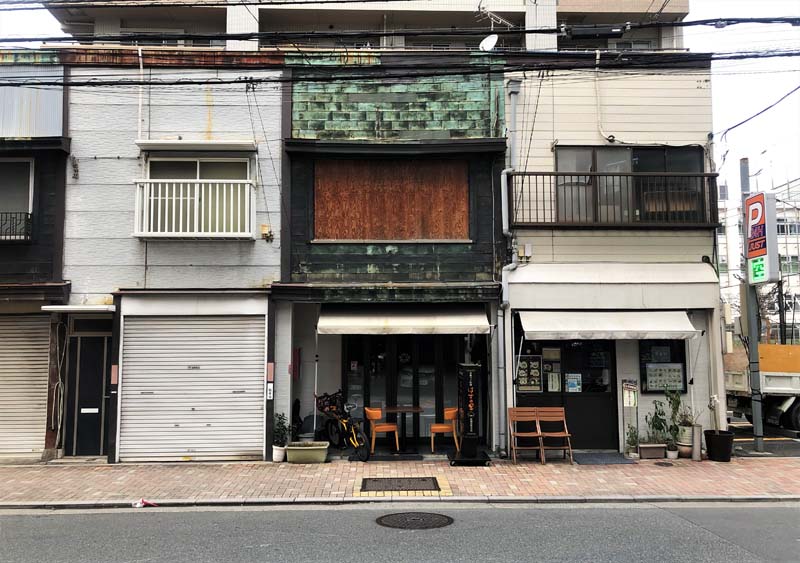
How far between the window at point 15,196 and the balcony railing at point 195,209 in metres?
2.38

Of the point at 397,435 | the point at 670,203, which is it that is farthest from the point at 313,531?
the point at 670,203

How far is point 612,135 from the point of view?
12859 mm

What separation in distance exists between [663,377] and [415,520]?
23.4ft

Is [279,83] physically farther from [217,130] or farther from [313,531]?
[313,531]

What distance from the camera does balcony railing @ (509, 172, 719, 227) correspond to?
495 inches

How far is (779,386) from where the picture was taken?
1488cm

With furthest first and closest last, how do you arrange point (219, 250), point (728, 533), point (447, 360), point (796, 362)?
1. point (796, 362)
2. point (447, 360)
3. point (219, 250)
4. point (728, 533)

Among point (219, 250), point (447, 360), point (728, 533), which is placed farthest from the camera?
point (447, 360)

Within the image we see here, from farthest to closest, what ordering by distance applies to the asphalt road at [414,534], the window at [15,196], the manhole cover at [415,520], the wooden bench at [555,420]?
1. the window at [15,196]
2. the wooden bench at [555,420]
3. the manhole cover at [415,520]
4. the asphalt road at [414,534]

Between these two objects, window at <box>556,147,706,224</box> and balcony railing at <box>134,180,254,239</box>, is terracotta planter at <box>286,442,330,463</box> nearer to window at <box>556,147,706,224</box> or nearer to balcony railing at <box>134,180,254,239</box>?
balcony railing at <box>134,180,254,239</box>

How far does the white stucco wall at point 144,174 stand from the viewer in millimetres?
12148

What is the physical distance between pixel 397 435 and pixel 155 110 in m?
8.39

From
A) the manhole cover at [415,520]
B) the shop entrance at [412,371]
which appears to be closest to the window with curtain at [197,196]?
the shop entrance at [412,371]

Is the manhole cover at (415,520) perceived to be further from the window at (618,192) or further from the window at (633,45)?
the window at (633,45)
